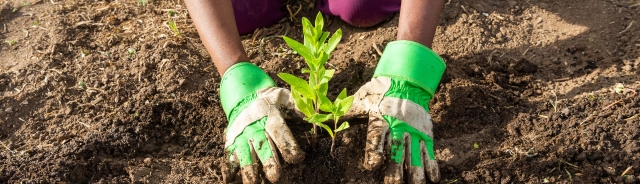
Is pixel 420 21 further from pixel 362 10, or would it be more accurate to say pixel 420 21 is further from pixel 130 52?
pixel 130 52

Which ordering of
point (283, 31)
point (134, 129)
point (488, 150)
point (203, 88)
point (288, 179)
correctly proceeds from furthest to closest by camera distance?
point (283, 31) → point (203, 88) → point (134, 129) → point (488, 150) → point (288, 179)

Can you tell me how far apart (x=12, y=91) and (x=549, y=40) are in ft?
8.35

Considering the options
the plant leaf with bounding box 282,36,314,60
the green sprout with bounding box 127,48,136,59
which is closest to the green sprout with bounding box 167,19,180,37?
the green sprout with bounding box 127,48,136,59

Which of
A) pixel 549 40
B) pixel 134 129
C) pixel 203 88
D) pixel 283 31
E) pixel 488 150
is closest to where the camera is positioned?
pixel 488 150

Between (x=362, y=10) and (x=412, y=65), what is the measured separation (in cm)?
65

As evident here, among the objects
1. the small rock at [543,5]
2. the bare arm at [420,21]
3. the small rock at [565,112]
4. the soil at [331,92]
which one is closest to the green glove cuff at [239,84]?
the soil at [331,92]

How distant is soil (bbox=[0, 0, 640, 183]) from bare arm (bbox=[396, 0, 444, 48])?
1.01 feet

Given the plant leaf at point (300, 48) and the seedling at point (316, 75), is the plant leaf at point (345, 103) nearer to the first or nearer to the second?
the seedling at point (316, 75)

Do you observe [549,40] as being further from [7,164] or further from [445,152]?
[7,164]

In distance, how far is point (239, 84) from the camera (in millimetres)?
2236

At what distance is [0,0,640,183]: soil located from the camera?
2145 mm

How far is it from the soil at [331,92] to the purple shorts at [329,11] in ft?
0.21

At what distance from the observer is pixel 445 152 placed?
7.35ft

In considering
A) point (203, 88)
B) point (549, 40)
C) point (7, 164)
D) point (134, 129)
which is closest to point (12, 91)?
point (7, 164)
